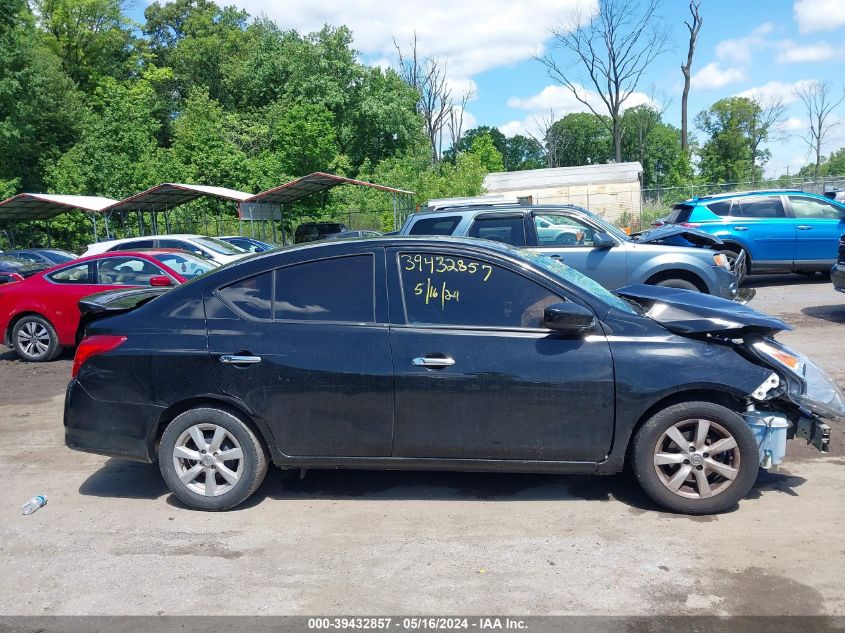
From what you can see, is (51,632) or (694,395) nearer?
(51,632)

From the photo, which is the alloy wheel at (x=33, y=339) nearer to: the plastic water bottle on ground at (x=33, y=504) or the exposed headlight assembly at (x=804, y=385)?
the plastic water bottle on ground at (x=33, y=504)

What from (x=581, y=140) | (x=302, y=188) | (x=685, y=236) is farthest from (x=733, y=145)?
(x=685, y=236)

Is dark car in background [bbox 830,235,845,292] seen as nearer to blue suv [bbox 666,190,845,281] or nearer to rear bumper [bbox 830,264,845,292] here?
rear bumper [bbox 830,264,845,292]

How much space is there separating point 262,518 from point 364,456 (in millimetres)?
787

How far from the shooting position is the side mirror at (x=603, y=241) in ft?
32.9

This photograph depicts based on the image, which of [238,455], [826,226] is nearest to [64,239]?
[826,226]

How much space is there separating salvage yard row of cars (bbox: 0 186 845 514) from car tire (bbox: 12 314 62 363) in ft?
21.1

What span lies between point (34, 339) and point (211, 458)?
734cm

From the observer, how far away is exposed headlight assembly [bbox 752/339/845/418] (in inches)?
182

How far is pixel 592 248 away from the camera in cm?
1016

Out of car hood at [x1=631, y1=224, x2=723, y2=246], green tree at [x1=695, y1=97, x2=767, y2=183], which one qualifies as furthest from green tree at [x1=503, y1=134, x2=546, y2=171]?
car hood at [x1=631, y1=224, x2=723, y2=246]

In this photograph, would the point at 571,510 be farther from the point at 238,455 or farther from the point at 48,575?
the point at 48,575

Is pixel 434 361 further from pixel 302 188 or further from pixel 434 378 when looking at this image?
pixel 302 188

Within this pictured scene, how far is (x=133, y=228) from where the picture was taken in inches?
1464
